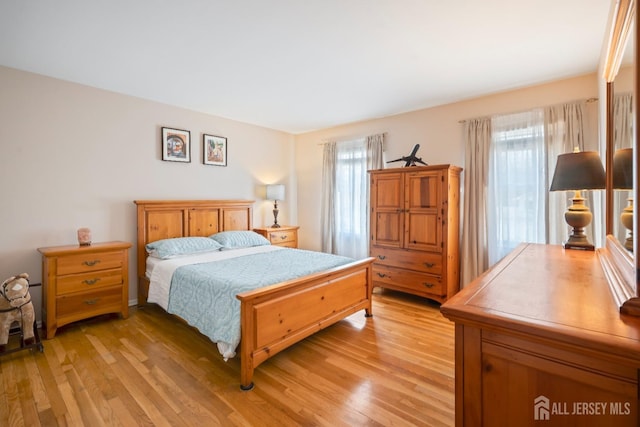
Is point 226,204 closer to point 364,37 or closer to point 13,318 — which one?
point 13,318

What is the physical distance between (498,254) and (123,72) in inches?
174

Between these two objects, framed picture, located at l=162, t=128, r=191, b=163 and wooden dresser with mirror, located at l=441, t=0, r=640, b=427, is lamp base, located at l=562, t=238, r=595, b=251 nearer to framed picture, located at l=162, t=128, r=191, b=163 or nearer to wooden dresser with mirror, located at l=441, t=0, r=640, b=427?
wooden dresser with mirror, located at l=441, t=0, r=640, b=427

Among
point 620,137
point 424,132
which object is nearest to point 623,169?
point 620,137

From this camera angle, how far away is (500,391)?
85cm

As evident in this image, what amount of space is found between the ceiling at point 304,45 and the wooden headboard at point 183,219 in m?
1.34

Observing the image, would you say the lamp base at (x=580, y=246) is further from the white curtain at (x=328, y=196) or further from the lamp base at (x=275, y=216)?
the lamp base at (x=275, y=216)

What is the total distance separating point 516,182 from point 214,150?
Answer: 12.8ft

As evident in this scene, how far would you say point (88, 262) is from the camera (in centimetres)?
283

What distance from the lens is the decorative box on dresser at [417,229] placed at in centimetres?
332

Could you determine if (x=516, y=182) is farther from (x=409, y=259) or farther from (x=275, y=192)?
(x=275, y=192)

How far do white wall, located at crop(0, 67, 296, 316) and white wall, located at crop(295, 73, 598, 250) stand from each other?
168 centimetres

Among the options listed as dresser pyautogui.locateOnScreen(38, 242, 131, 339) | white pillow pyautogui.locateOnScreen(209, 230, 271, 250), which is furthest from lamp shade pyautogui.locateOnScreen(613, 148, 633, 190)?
dresser pyautogui.locateOnScreen(38, 242, 131, 339)

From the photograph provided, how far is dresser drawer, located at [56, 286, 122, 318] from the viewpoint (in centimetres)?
270

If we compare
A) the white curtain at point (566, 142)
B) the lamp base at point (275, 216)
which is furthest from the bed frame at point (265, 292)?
the white curtain at point (566, 142)
